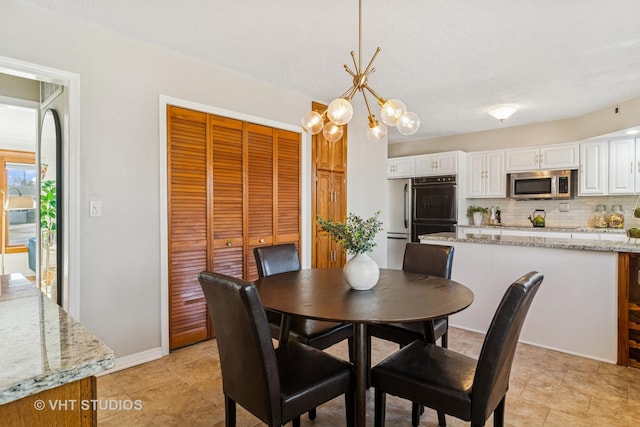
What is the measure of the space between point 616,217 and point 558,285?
2.56m

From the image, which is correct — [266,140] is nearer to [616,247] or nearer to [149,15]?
[149,15]

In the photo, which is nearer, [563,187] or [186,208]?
[186,208]

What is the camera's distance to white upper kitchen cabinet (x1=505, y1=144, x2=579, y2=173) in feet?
15.2

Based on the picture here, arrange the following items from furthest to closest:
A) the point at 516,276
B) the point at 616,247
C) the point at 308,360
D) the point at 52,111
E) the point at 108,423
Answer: the point at 516,276
the point at 52,111
the point at 616,247
the point at 108,423
the point at 308,360

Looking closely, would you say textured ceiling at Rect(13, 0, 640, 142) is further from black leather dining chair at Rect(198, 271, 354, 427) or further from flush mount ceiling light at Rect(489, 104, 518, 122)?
black leather dining chair at Rect(198, 271, 354, 427)

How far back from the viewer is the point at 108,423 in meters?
1.91

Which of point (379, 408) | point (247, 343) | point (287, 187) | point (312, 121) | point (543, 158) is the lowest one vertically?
point (379, 408)

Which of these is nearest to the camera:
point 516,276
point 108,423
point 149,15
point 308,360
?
point 308,360

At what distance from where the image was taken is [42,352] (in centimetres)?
74

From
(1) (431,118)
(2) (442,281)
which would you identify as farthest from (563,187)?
(2) (442,281)

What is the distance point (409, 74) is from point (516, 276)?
2.04 metres

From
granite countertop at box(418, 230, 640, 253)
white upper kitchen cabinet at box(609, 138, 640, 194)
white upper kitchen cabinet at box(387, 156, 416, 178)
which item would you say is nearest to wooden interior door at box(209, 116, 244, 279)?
granite countertop at box(418, 230, 640, 253)

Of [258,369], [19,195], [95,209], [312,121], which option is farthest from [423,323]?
[19,195]

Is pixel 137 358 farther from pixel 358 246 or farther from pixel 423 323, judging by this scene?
pixel 423 323
